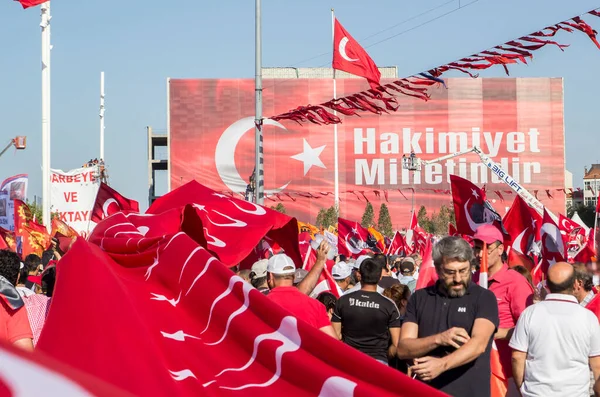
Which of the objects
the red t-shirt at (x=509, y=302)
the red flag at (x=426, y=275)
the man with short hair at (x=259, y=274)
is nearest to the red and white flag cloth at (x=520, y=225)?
the red flag at (x=426, y=275)

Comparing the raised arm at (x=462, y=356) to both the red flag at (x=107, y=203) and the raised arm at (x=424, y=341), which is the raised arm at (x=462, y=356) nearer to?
the raised arm at (x=424, y=341)

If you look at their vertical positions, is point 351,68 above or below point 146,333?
above

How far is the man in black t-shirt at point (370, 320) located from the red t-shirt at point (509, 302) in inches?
36.2

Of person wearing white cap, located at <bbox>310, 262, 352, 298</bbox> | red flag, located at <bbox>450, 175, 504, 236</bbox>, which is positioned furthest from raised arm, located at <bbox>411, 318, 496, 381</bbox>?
person wearing white cap, located at <bbox>310, 262, 352, 298</bbox>

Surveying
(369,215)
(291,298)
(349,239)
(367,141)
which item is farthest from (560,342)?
(367,141)

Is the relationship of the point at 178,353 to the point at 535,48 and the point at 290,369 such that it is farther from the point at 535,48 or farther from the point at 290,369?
the point at 535,48

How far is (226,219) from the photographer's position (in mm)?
8055

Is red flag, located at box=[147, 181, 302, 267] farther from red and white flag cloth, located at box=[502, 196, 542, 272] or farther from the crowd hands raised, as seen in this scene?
red and white flag cloth, located at box=[502, 196, 542, 272]

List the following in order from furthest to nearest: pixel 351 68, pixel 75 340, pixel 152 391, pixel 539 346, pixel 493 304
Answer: pixel 351 68 < pixel 539 346 < pixel 493 304 < pixel 75 340 < pixel 152 391

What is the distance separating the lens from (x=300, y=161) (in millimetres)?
83562

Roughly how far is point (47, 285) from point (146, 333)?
3068mm

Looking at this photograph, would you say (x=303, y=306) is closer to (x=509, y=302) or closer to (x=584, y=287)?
(x=509, y=302)

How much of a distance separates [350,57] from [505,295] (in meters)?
11.3

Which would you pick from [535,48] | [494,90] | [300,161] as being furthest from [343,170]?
[535,48]
